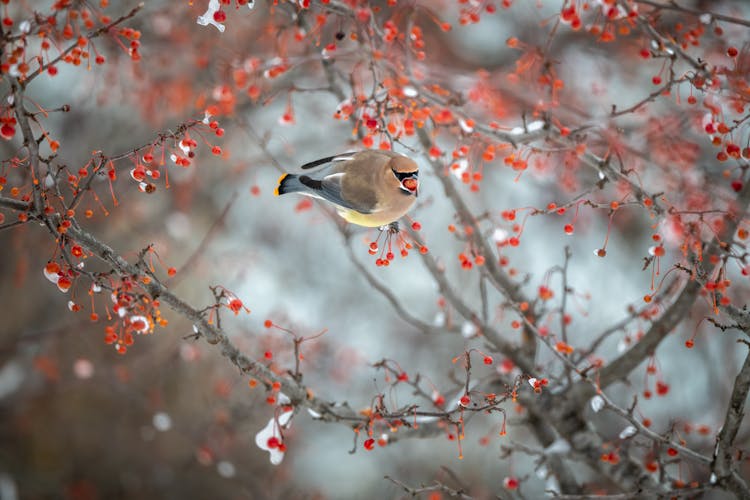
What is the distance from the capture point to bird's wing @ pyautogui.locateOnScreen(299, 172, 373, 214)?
306 centimetres

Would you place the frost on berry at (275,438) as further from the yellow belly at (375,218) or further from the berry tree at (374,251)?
the yellow belly at (375,218)

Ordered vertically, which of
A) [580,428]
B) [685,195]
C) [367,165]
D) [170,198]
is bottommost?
[580,428]

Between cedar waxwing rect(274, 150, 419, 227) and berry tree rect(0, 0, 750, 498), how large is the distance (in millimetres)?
135

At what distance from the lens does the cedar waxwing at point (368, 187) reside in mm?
3041

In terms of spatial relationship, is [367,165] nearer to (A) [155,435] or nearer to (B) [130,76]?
(B) [130,76]

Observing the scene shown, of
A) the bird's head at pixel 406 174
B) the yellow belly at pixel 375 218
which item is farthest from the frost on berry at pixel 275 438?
the bird's head at pixel 406 174

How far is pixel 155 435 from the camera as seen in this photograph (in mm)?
7438

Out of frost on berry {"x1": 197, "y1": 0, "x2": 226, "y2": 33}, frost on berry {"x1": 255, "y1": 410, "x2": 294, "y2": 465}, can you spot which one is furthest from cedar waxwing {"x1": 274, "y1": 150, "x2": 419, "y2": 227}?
frost on berry {"x1": 255, "y1": 410, "x2": 294, "y2": 465}

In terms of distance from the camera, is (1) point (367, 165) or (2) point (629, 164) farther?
(2) point (629, 164)

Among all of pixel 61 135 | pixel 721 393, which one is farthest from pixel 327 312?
pixel 721 393

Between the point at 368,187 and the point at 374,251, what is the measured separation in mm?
316

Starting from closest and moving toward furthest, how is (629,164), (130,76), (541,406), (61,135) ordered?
(541,406) → (629,164) → (130,76) → (61,135)

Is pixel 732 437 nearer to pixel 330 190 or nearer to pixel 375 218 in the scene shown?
pixel 375 218

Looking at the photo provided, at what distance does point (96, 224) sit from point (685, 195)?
5.54m
